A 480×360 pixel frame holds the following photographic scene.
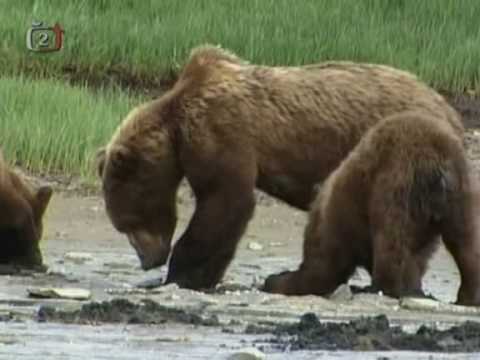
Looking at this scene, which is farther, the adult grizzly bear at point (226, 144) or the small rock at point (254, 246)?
the small rock at point (254, 246)

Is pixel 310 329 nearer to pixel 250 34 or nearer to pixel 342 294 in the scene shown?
pixel 342 294

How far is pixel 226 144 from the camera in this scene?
11586 mm

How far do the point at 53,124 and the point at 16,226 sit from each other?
3070 millimetres

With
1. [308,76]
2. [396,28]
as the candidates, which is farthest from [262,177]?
[396,28]

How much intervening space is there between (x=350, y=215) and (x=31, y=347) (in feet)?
8.33

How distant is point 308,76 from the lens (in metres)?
12.5

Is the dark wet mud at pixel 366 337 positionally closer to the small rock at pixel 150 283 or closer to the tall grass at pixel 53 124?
the small rock at pixel 150 283

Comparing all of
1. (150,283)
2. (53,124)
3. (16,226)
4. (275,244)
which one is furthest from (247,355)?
(53,124)

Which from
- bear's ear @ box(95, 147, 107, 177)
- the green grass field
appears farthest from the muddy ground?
the green grass field

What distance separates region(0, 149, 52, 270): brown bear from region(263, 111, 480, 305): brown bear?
2.57 metres

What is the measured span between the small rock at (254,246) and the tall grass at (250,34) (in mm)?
3830

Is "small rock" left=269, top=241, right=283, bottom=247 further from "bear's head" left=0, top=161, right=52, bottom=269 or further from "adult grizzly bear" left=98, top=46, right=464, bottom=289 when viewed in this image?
"adult grizzly bear" left=98, top=46, right=464, bottom=289

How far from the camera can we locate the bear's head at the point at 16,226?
1276 centimetres

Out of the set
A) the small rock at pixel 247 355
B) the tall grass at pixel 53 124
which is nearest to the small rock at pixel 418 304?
the small rock at pixel 247 355
